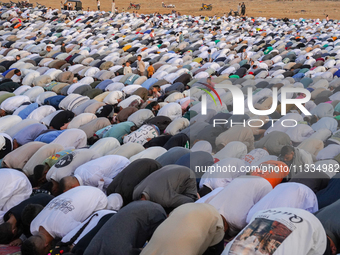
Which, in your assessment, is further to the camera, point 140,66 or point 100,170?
point 140,66

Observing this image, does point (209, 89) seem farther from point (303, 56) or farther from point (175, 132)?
point (303, 56)

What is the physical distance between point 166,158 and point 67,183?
3.84 feet

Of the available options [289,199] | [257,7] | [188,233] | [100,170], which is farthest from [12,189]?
[257,7]

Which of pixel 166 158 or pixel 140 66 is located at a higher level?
pixel 166 158

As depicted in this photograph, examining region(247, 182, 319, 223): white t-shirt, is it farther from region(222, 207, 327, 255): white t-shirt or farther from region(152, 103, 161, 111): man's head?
region(152, 103, 161, 111): man's head

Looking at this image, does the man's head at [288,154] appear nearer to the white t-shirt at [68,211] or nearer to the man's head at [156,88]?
the white t-shirt at [68,211]

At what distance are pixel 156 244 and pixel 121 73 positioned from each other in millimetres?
8426

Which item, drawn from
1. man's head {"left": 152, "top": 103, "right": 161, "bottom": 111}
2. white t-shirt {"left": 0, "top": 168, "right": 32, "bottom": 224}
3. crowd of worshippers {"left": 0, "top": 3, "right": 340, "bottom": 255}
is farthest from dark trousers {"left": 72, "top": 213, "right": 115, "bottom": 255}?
man's head {"left": 152, "top": 103, "right": 161, "bottom": 111}

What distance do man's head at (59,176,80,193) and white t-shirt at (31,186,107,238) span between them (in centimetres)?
51

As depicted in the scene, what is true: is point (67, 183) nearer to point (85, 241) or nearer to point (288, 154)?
point (85, 241)

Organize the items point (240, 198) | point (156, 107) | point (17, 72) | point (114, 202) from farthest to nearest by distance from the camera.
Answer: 1. point (17, 72)
2. point (156, 107)
3. point (114, 202)
4. point (240, 198)

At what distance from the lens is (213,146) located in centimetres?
551

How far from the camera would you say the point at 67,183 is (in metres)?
3.98

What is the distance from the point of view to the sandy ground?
26.5 meters
